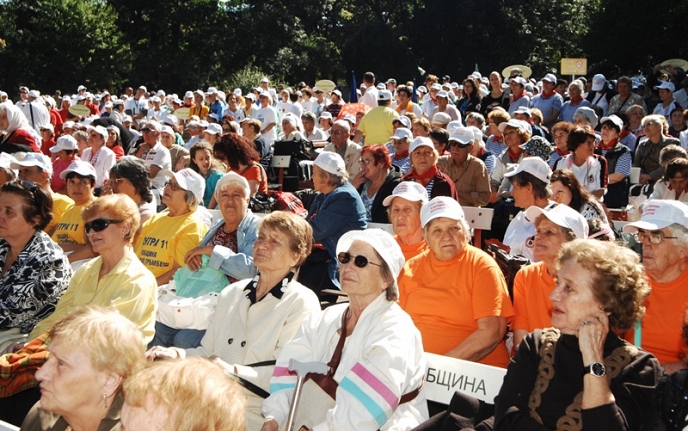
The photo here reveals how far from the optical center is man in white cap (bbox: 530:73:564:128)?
1405cm

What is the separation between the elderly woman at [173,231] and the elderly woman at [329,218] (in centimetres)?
85

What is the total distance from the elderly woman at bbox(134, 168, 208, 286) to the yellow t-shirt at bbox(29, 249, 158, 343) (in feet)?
3.30

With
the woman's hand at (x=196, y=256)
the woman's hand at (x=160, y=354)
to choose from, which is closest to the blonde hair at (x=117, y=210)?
the woman's hand at (x=196, y=256)

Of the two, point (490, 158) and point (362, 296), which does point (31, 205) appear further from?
point (490, 158)

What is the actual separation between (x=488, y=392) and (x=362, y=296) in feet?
2.44

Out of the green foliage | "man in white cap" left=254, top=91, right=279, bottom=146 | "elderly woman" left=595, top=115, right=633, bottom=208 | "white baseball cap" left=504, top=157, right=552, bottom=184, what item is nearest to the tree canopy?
the green foliage

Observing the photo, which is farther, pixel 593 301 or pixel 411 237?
pixel 411 237

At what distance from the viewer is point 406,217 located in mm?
5461

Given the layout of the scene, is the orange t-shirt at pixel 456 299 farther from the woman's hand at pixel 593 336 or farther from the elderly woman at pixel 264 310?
the woman's hand at pixel 593 336

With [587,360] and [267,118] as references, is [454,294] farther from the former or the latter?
[267,118]

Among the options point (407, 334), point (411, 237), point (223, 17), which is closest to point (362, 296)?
point (407, 334)

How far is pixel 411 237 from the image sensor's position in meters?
5.47

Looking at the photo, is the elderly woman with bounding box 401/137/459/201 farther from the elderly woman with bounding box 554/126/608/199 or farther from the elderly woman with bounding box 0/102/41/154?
the elderly woman with bounding box 0/102/41/154

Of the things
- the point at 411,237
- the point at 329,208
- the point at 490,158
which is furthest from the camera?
the point at 490,158
